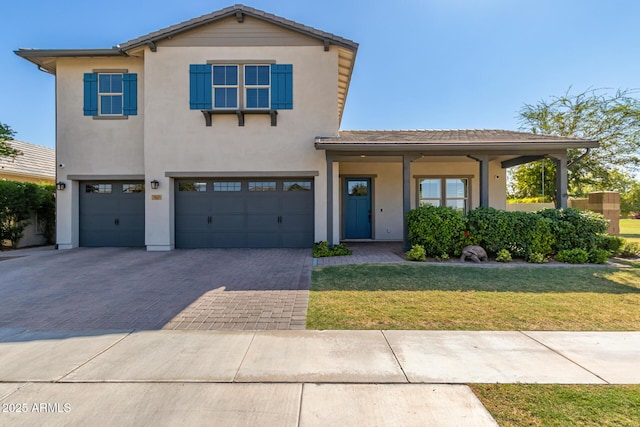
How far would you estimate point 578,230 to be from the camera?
28.4 feet

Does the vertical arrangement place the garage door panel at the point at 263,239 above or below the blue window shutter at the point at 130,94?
below

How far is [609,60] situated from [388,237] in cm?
1205

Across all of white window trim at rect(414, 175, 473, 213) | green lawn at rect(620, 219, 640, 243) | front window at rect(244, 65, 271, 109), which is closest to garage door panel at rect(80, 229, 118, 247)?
front window at rect(244, 65, 271, 109)

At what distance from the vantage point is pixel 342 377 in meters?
2.99

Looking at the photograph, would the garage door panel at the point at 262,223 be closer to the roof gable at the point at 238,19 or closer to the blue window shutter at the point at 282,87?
the blue window shutter at the point at 282,87

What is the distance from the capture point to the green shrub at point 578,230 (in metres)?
8.62

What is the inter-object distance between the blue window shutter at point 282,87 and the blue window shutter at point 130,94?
15.6 feet

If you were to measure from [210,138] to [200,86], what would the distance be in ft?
5.68

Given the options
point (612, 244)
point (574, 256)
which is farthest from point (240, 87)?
point (612, 244)

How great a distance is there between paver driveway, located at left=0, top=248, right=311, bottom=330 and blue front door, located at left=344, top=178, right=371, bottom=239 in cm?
415

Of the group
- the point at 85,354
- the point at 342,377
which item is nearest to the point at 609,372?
the point at 342,377

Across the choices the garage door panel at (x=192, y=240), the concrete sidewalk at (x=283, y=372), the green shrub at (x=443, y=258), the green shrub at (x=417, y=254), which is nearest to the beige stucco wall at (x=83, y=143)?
the garage door panel at (x=192, y=240)

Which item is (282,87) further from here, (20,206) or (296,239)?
(20,206)

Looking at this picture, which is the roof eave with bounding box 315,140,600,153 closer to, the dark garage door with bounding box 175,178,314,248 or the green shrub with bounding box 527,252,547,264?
the dark garage door with bounding box 175,178,314,248
